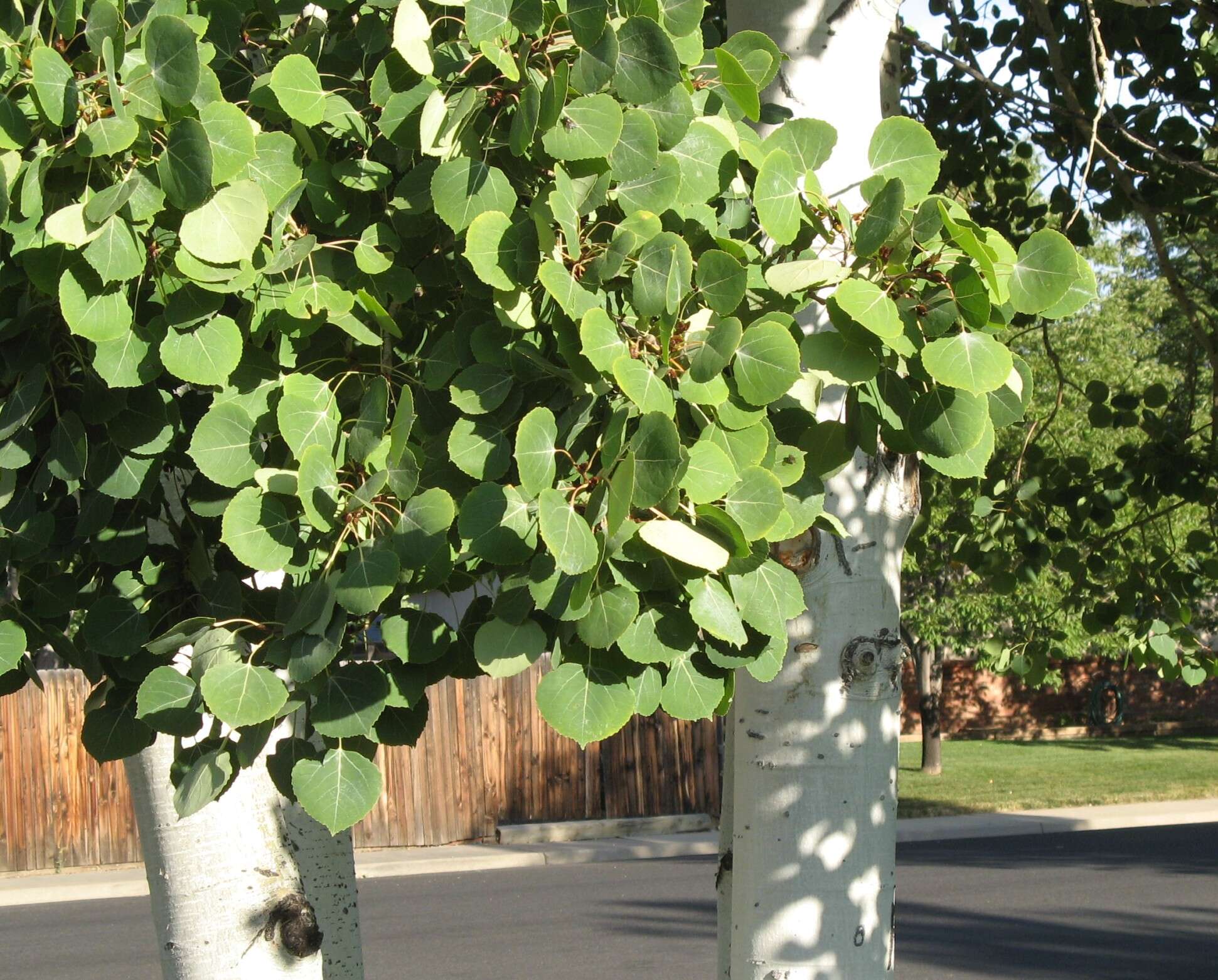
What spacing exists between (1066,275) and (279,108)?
1.00m

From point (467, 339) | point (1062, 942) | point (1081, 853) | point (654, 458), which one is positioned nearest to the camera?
point (654, 458)

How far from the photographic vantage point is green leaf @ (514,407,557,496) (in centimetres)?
133

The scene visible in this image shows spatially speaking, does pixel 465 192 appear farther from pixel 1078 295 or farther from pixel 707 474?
pixel 1078 295

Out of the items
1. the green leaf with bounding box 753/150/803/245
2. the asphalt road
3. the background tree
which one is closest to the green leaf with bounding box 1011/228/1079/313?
the green leaf with bounding box 753/150/803/245

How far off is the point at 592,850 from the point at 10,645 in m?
12.3

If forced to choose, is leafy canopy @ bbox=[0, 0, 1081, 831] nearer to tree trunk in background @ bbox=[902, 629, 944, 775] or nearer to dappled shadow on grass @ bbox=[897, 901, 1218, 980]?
dappled shadow on grass @ bbox=[897, 901, 1218, 980]

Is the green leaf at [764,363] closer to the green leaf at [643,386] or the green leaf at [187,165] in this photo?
the green leaf at [643,386]

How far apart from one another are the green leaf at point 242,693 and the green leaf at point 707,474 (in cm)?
54

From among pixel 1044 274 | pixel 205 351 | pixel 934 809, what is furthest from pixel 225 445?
pixel 934 809

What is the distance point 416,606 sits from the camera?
1.69 meters

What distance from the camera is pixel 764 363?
139 cm

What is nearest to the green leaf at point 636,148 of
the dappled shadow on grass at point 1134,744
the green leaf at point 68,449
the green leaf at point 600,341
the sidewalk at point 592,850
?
the green leaf at point 600,341

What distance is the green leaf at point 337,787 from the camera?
1492mm

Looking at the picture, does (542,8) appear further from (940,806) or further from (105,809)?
(940,806)
